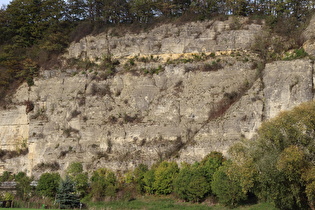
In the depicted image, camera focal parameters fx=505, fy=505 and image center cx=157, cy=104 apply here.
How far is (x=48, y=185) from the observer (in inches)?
1801

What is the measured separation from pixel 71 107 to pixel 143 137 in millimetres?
9129

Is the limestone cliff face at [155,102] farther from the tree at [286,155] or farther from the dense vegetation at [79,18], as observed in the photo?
the tree at [286,155]

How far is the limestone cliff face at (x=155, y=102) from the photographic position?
45.3 metres

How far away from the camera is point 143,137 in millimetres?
48906

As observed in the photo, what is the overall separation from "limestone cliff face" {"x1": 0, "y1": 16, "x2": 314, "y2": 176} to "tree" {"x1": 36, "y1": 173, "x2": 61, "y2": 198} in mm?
3007

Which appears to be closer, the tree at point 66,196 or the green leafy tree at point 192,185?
the green leafy tree at point 192,185

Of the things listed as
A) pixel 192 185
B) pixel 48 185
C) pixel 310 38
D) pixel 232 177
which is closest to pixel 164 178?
pixel 192 185

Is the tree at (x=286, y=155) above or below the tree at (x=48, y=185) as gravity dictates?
above

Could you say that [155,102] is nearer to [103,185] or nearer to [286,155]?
[103,185]

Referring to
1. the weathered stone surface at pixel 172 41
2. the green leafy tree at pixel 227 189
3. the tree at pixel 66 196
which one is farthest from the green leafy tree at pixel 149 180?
the weathered stone surface at pixel 172 41

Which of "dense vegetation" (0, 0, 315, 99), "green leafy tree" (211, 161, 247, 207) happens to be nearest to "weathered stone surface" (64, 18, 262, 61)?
"dense vegetation" (0, 0, 315, 99)

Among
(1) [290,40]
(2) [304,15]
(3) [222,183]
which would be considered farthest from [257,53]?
(3) [222,183]

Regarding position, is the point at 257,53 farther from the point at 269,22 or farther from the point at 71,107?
the point at 71,107

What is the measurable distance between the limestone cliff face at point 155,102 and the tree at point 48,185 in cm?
301
